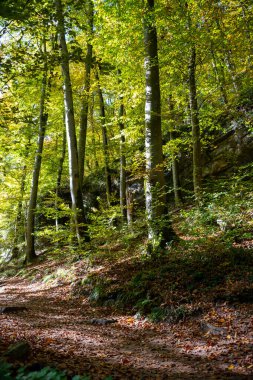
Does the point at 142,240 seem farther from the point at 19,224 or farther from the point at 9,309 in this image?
the point at 19,224

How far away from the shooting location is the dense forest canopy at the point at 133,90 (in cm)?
560

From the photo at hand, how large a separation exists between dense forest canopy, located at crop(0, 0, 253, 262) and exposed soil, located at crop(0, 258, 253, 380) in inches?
114

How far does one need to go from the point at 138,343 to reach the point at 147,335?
39 cm

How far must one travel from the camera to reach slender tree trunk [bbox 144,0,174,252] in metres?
8.35

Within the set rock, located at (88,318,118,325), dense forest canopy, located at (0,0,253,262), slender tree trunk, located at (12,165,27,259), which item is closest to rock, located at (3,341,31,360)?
rock, located at (88,318,118,325)

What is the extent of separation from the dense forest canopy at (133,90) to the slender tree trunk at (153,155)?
0.03 meters

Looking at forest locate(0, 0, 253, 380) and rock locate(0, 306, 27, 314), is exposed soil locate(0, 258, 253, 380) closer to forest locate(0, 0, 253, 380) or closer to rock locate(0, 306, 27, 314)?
forest locate(0, 0, 253, 380)

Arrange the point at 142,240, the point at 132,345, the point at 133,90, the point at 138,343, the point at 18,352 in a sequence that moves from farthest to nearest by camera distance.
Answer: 1. the point at 133,90
2. the point at 142,240
3. the point at 138,343
4. the point at 132,345
5. the point at 18,352

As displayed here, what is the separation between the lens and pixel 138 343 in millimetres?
5223

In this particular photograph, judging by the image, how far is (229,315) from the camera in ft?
17.4

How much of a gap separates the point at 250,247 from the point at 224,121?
9.25 meters

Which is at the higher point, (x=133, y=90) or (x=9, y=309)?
(x=133, y=90)

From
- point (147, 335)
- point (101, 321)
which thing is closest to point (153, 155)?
point (101, 321)

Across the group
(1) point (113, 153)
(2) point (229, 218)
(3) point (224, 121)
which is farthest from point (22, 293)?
(3) point (224, 121)
